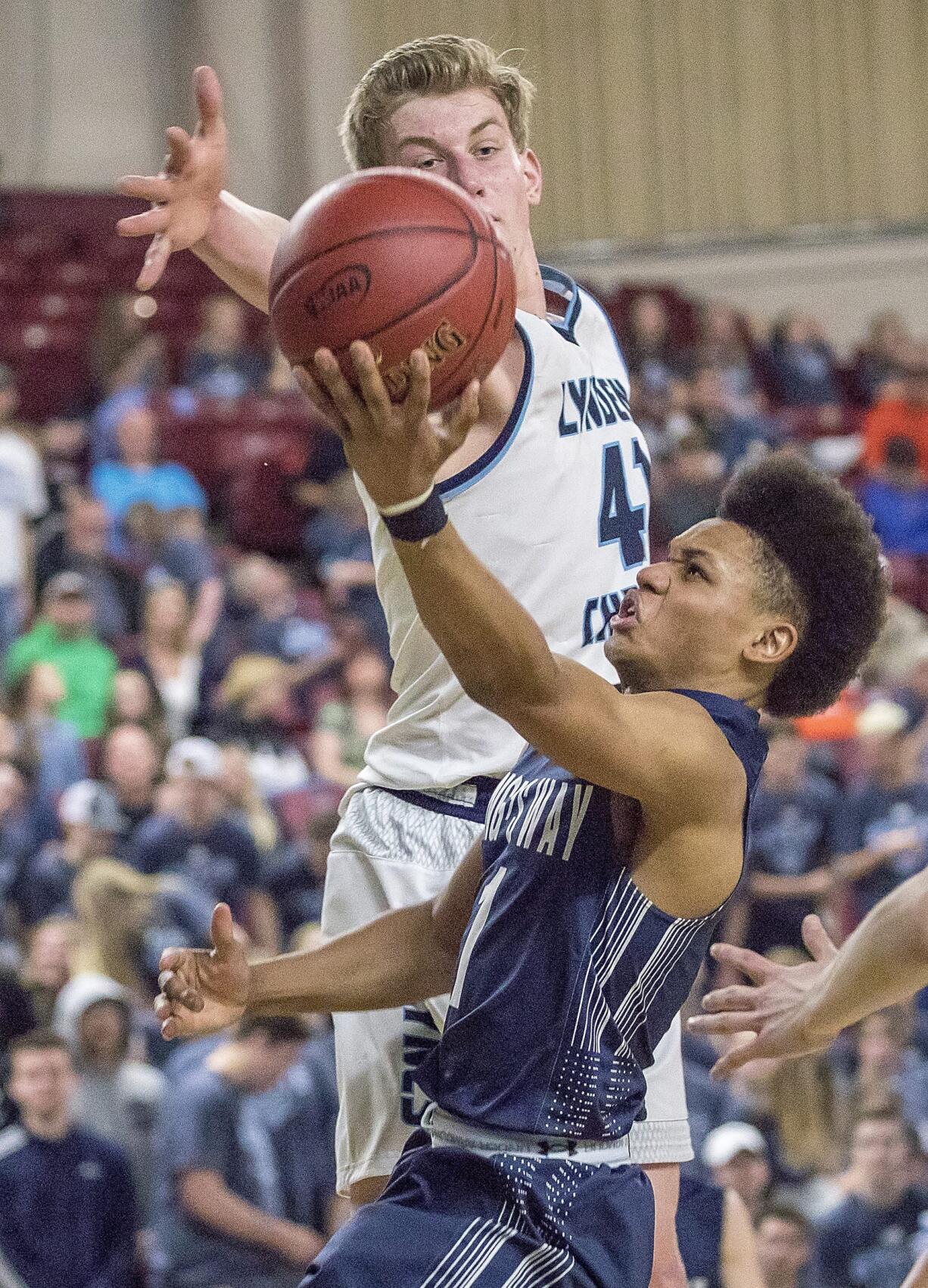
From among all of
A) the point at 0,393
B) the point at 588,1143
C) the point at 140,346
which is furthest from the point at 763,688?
the point at 140,346

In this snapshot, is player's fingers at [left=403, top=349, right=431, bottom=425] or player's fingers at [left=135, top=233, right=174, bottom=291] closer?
player's fingers at [left=403, top=349, right=431, bottom=425]

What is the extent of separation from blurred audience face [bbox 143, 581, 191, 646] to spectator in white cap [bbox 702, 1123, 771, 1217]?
128 inches

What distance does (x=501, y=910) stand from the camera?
2551 mm

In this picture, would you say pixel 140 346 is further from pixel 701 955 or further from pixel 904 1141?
pixel 701 955

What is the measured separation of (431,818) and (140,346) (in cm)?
724

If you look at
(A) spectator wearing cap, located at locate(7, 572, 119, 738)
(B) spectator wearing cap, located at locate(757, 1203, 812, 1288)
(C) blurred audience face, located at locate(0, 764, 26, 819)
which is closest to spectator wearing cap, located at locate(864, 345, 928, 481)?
(A) spectator wearing cap, located at locate(7, 572, 119, 738)

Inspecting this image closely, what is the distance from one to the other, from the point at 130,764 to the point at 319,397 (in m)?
5.09

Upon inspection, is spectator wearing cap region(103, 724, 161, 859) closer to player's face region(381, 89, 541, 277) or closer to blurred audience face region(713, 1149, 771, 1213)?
blurred audience face region(713, 1149, 771, 1213)

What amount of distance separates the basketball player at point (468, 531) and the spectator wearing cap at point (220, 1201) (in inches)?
99.1

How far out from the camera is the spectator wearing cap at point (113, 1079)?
18.8 ft

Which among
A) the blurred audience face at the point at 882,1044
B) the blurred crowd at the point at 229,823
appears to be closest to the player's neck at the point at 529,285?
the blurred crowd at the point at 229,823

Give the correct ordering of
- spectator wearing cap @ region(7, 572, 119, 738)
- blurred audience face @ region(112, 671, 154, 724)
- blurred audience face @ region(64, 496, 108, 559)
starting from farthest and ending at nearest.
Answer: blurred audience face @ region(64, 496, 108, 559) → spectator wearing cap @ region(7, 572, 119, 738) → blurred audience face @ region(112, 671, 154, 724)

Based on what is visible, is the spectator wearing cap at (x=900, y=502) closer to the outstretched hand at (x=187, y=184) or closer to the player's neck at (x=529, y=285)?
the player's neck at (x=529, y=285)

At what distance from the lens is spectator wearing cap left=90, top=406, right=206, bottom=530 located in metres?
8.78
